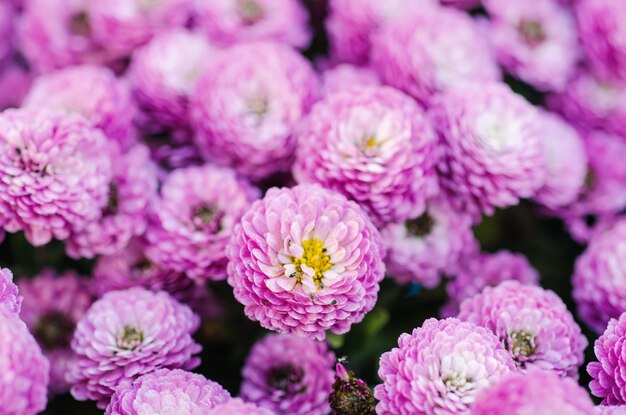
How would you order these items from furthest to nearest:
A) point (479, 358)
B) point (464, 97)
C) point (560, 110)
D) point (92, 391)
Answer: point (560, 110)
point (464, 97)
point (92, 391)
point (479, 358)

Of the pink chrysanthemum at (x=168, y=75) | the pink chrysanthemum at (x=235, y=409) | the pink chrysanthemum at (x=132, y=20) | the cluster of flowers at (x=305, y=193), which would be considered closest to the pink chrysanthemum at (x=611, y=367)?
the cluster of flowers at (x=305, y=193)

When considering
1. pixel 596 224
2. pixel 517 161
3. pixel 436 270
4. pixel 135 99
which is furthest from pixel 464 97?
pixel 135 99

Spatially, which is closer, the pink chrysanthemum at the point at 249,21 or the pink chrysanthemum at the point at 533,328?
the pink chrysanthemum at the point at 533,328

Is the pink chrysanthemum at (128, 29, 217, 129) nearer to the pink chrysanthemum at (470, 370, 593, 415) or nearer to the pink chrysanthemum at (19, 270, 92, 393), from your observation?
the pink chrysanthemum at (19, 270, 92, 393)

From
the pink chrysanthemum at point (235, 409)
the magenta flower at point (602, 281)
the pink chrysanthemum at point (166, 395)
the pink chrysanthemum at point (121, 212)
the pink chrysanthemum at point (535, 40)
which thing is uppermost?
the pink chrysanthemum at point (535, 40)

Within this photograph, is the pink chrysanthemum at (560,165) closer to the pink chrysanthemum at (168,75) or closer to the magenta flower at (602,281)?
the magenta flower at (602,281)

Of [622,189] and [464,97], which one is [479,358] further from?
[622,189]
